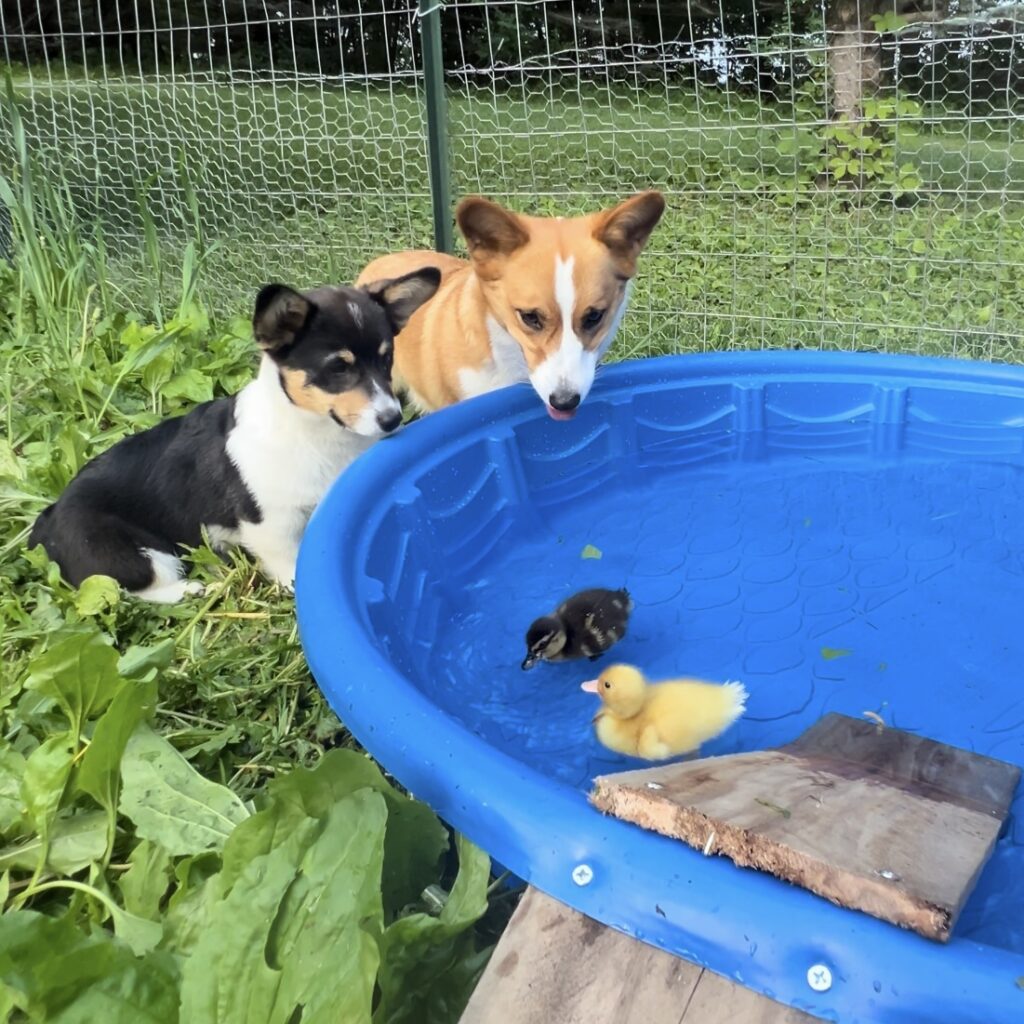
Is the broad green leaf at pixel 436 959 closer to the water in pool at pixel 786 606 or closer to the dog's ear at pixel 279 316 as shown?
the water in pool at pixel 786 606

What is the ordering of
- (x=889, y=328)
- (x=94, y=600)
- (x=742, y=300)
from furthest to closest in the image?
1. (x=742, y=300)
2. (x=889, y=328)
3. (x=94, y=600)

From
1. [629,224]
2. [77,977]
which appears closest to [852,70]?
[629,224]

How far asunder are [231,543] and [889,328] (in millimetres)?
2914

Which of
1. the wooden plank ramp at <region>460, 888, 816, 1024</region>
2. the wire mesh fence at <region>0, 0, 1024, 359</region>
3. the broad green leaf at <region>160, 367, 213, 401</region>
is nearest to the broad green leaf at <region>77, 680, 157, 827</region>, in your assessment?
the wooden plank ramp at <region>460, 888, 816, 1024</region>

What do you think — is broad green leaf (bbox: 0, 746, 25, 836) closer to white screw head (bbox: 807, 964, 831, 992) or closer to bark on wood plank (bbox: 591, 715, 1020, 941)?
bark on wood plank (bbox: 591, 715, 1020, 941)

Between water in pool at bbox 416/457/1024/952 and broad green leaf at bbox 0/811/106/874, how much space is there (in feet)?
2.34

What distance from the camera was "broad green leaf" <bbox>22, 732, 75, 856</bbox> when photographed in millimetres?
1694

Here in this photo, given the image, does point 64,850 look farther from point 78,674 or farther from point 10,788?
point 78,674

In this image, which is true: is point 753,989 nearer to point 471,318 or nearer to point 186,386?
point 471,318

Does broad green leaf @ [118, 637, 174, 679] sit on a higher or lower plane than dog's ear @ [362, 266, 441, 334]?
lower

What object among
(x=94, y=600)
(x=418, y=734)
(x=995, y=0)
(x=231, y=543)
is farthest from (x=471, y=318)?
(x=995, y=0)

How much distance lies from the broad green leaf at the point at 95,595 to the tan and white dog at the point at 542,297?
4.35ft

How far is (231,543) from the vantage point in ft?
9.73

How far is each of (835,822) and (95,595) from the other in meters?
2.05
